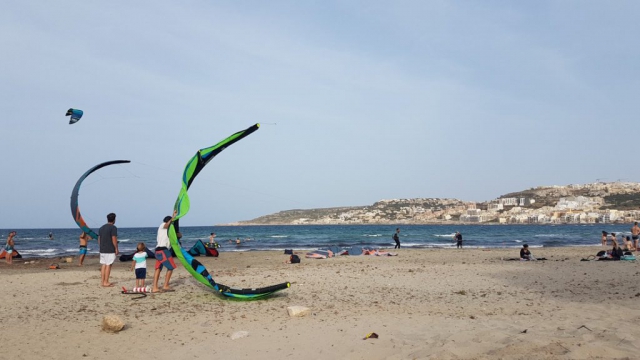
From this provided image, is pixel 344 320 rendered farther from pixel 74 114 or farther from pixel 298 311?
pixel 74 114

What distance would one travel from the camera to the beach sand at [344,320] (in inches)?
262

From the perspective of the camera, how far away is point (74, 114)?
1745cm

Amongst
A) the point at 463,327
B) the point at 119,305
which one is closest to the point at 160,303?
the point at 119,305

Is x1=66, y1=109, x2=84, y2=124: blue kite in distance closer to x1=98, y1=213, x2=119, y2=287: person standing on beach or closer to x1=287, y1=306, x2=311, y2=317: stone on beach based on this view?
x1=98, y1=213, x2=119, y2=287: person standing on beach

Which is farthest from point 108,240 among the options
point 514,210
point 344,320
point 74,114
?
point 514,210

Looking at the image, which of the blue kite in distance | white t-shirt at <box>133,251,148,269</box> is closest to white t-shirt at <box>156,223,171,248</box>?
white t-shirt at <box>133,251,148,269</box>

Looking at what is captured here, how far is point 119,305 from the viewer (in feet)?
32.7

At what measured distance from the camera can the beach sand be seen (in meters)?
6.66

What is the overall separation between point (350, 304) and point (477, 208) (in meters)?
153

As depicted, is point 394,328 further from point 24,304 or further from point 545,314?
point 24,304

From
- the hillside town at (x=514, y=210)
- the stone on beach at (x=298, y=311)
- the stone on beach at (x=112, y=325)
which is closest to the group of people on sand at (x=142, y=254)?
the stone on beach at (x=112, y=325)

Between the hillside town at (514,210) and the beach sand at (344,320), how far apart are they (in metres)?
114

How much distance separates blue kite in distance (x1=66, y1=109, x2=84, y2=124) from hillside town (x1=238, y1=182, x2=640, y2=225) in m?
117

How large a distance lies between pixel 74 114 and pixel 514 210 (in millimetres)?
134457
